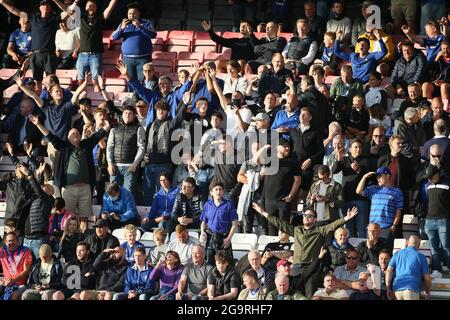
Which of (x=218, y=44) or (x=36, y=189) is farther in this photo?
(x=218, y=44)

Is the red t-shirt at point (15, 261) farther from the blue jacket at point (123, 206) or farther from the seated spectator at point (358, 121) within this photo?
the seated spectator at point (358, 121)

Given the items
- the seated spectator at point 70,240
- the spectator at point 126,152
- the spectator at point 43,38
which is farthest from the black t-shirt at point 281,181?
the spectator at point 43,38

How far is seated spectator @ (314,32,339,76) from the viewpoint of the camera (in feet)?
81.7

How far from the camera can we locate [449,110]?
2362 cm

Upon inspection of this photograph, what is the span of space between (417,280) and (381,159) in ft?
6.78

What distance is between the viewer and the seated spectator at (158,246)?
850 inches

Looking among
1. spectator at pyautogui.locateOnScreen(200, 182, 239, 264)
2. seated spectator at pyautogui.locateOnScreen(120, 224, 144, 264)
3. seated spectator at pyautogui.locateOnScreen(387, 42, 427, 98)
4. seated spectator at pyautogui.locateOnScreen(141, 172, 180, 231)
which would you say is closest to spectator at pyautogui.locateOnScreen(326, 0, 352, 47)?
seated spectator at pyautogui.locateOnScreen(387, 42, 427, 98)

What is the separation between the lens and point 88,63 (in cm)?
2555

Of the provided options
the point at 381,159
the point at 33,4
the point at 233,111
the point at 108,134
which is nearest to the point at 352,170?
the point at 381,159

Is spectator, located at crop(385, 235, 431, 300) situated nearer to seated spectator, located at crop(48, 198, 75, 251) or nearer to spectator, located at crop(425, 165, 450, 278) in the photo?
spectator, located at crop(425, 165, 450, 278)

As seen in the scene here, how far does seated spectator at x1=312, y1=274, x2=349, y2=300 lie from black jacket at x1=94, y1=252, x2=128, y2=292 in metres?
2.40

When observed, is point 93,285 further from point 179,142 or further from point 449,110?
point 449,110
